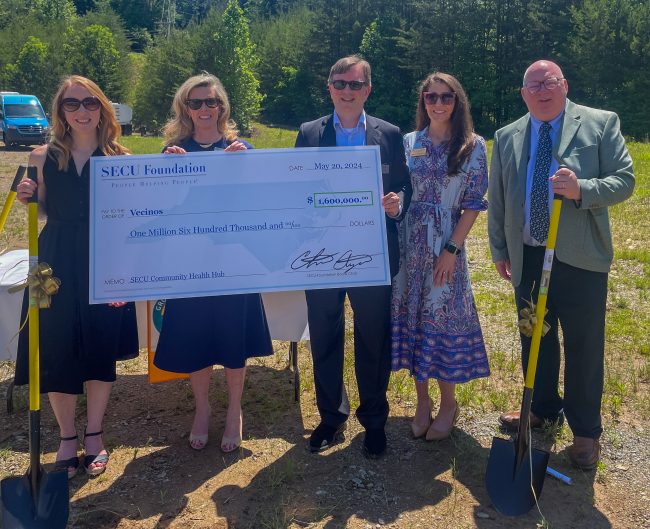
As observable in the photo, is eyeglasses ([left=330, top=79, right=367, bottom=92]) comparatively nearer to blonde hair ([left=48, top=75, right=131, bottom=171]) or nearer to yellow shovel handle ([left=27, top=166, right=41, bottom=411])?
blonde hair ([left=48, top=75, right=131, bottom=171])

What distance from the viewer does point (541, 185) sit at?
11.6ft

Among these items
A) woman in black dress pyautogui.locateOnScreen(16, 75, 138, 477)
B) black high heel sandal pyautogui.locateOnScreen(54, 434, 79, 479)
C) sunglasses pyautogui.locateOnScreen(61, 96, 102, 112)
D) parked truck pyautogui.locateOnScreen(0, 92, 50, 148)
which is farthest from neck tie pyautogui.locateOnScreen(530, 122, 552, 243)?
parked truck pyautogui.locateOnScreen(0, 92, 50, 148)

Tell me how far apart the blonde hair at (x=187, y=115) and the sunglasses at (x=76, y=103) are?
43 centimetres

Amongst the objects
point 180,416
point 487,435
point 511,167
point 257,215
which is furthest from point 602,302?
point 180,416

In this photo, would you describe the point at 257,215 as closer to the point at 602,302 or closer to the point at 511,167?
the point at 511,167

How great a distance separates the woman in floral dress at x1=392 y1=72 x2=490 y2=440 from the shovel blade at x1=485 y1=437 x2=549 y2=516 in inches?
21.2

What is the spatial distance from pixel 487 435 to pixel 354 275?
1.54 m

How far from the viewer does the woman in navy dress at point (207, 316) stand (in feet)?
11.8

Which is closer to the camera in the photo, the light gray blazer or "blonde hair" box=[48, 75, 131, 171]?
the light gray blazer

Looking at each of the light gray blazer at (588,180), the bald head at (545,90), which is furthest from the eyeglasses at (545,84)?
the light gray blazer at (588,180)

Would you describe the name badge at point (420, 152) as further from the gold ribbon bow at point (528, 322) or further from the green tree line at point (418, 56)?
the green tree line at point (418, 56)

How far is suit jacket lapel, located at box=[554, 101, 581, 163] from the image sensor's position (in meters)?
3.41

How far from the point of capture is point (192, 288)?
3434 mm

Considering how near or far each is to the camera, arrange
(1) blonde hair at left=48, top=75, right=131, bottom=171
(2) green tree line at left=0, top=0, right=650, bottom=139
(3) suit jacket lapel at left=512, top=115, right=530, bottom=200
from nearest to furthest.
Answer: (1) blonde hair at left=48, top=75, right=131, bottom=171
(3) suit jacket lapel at left=512, top=115, right=530, bottom=200
(2) green tree line at left=0, top=0, right=650, bottom=139
